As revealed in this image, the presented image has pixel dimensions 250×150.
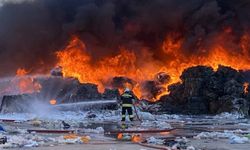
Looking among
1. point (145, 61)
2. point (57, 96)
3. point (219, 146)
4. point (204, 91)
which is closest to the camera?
point (219, 146)

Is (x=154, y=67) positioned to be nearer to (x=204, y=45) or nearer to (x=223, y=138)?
(x=204, y=45)

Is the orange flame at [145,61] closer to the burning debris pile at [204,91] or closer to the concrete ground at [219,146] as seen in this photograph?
the burning debris pile at [204,91]

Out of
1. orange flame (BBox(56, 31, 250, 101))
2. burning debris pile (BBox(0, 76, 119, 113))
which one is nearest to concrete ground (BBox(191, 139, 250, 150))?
burning debris pile (BBox(0, 76, 119, 113))

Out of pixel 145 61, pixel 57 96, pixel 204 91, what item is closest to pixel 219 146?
pixel 204 91

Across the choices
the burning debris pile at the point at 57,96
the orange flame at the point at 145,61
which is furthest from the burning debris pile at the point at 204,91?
the burning debris pile at the point at 57,96

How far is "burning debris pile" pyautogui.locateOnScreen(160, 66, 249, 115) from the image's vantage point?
1302 inches

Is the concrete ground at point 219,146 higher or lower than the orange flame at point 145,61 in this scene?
lower

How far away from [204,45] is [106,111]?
13.0 meters

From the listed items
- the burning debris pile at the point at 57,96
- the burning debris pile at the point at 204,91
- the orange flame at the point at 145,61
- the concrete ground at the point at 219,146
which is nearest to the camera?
the concrete ground at the point at 219,146

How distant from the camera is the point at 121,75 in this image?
41375mm

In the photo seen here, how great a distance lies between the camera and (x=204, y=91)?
1347 inches

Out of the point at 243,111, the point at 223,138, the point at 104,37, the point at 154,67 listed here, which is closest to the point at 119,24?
the point at 104,37

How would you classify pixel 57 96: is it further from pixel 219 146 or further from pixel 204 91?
pixel 219 146

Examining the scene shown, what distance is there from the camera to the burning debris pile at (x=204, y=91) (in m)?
33.1
